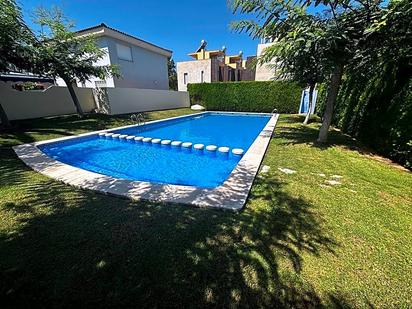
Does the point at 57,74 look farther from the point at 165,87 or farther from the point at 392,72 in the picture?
the point at 392,72

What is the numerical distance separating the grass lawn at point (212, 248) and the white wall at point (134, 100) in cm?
1345

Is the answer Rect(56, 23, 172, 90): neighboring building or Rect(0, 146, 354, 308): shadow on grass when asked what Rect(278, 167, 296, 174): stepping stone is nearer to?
Rect(0, 146, 354, 308): shadow on grass

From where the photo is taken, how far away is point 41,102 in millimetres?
14555

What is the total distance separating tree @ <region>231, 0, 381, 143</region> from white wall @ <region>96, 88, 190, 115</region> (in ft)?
42.3

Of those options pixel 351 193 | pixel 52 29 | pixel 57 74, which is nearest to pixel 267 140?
pixel 351 193

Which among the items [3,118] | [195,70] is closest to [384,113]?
[3,118]

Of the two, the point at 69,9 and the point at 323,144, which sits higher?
the point at 69,9

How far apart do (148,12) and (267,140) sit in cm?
2142

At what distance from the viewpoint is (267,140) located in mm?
9297

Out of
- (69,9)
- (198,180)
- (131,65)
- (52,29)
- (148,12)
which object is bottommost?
(198,180)

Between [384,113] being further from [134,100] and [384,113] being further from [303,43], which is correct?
[134,100]

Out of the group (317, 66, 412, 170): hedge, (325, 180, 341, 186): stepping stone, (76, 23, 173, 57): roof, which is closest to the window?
(76, 23, 173, 57): roof

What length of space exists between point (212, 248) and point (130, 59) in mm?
22624

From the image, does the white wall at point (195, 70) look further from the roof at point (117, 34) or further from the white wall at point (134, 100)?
the roof at point (117, 34)
